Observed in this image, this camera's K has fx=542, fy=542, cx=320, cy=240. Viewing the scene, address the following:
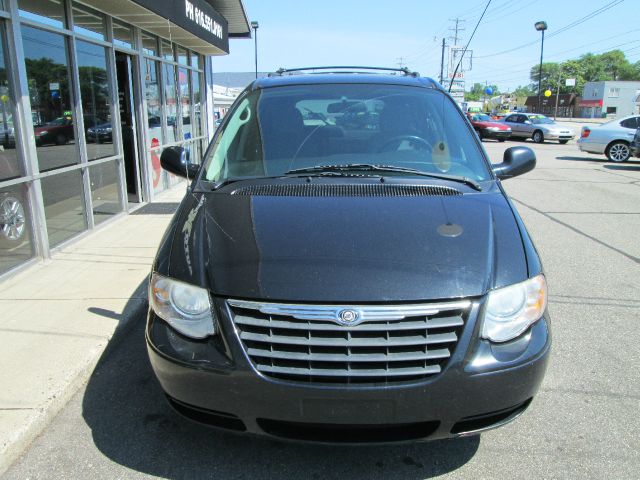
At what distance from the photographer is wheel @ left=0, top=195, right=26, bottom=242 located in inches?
209

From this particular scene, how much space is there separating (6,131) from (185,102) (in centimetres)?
752

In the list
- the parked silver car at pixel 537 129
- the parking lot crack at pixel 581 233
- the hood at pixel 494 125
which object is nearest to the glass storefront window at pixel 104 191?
the parking lot crack at pixel 581 233

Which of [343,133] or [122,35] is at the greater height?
[122,35]

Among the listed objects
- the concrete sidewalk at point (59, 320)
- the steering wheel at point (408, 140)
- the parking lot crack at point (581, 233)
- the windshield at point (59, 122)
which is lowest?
the parking lot crack at point (581, 233)

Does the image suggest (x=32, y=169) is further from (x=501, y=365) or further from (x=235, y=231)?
(x=501, y=365)

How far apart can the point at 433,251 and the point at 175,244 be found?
4.17ft

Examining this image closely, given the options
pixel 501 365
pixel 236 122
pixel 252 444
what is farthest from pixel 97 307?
pixel 501 365

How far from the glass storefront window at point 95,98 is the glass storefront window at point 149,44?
195 cm

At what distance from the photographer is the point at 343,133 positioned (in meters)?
3.65

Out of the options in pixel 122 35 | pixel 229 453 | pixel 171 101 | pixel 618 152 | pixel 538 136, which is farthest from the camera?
pixel 538 136

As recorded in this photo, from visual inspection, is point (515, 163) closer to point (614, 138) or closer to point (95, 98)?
point (95, 98)

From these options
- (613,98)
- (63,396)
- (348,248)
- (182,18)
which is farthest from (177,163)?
(613,98)

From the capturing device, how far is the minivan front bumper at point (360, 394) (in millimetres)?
2195

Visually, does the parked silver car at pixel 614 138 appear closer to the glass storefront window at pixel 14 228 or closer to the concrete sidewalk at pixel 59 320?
the concrete sidewalk at pixel 59 320
